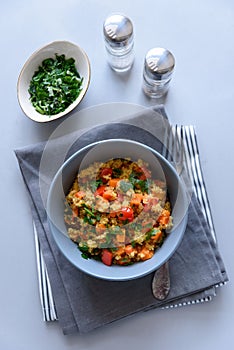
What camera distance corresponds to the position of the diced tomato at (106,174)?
1.96m

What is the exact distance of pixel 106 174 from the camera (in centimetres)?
198

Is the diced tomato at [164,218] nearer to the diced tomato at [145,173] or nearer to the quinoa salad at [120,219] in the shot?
the quinoa salad at [120,219]

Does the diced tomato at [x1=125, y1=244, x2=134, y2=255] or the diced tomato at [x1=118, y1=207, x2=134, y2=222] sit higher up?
the diced tomato at [x1=118, y1=207, x2=134, y2=222]

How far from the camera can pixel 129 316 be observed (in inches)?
79.9

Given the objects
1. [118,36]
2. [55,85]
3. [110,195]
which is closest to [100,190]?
[110,195]

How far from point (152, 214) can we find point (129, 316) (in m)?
0.48

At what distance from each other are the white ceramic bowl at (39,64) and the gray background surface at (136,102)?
0.31ft

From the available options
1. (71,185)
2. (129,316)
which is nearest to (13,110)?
(71,185)

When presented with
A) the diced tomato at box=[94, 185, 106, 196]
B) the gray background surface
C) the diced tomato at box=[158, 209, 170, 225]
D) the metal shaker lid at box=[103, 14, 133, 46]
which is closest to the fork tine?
the gray background surface

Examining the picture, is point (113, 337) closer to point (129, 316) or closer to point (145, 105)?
point (129, 316)

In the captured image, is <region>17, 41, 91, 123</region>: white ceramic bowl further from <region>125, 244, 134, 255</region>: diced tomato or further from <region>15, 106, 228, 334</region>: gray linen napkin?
<region>125, 244, 134, 255</region>: diced tomato

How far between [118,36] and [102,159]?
1.71 ft

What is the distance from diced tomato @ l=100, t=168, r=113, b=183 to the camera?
196cm

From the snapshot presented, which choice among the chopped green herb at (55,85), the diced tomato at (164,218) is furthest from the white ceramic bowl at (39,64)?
the diced tomato at (164,218)
